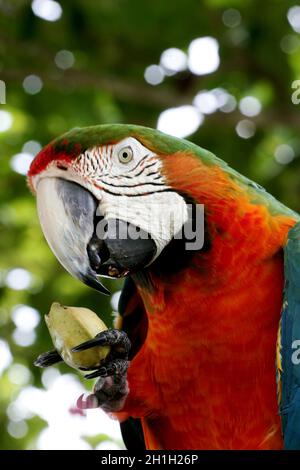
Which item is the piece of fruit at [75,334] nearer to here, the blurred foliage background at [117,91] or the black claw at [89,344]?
the black claw at [89,344]

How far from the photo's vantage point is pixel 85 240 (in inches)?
76.7

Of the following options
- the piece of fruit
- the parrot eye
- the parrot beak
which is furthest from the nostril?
the parrot eye

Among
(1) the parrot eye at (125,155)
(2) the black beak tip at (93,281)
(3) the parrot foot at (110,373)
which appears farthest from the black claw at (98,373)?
(1) the parrot eye at (125,155)

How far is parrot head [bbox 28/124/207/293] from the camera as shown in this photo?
6.42 feet

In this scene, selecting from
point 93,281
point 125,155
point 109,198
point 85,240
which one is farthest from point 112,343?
point 125,155

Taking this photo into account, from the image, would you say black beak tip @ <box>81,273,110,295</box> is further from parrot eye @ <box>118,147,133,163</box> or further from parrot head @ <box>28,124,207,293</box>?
parrot eye @ <box>118,147,133,163</box>

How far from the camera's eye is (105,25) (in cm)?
364

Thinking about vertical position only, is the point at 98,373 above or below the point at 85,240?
below

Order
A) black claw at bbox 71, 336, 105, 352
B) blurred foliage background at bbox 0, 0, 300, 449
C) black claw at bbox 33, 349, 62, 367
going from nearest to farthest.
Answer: black claw at bbox 71, 336, 105, 352 < black claw at bbox 33, 349, 62, 367 < blurred foliage background at bbox 0, 0, 300, 449

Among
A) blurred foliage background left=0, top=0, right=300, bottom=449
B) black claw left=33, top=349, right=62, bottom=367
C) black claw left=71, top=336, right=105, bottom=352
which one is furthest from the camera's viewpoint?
blurred foliage background left=0, top=0, right=300, bottom=449

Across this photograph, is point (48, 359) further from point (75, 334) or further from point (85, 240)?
point (85, 240)

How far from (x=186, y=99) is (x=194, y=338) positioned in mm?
1985

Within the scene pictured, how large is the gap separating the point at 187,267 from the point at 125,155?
1.16ft
